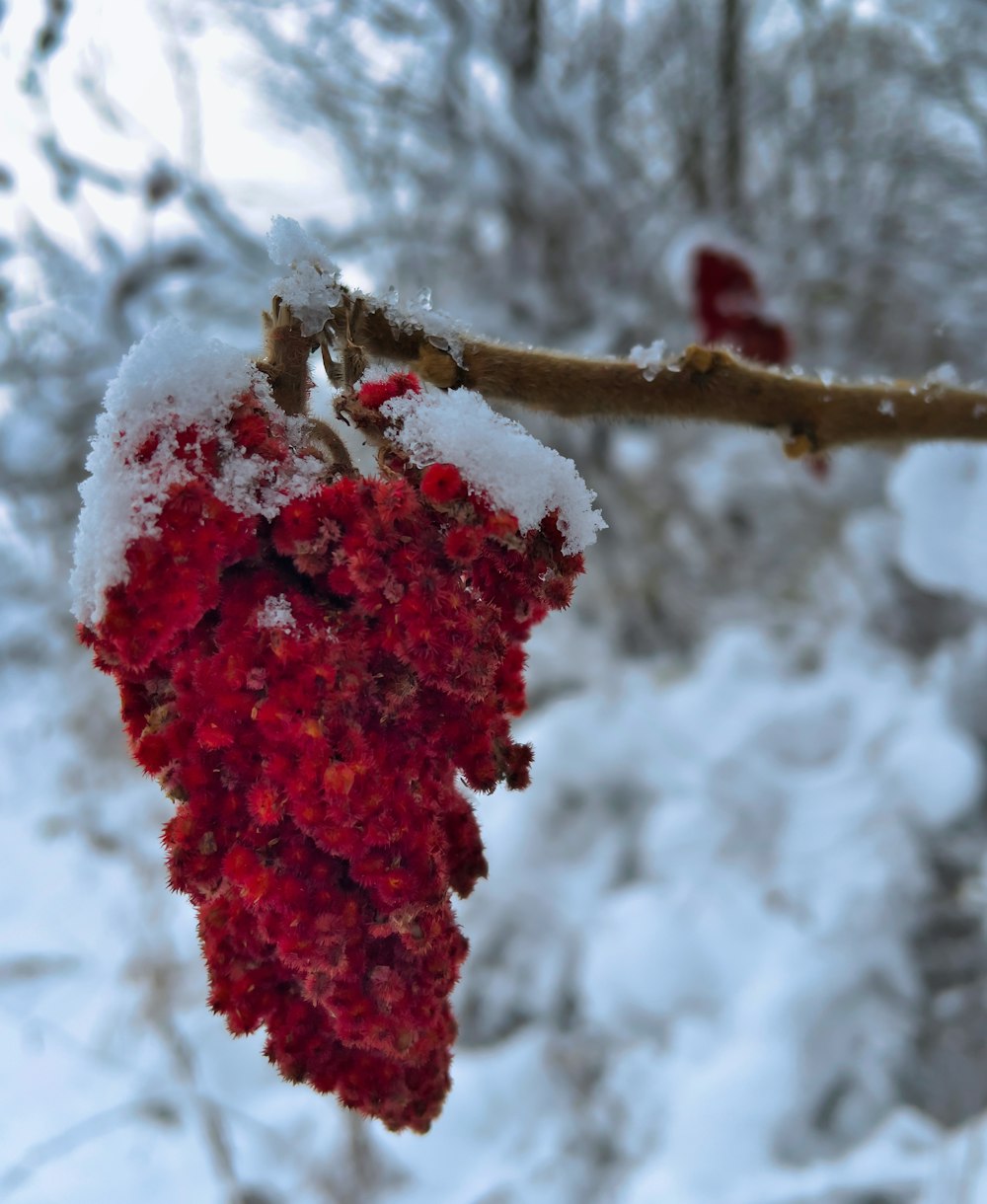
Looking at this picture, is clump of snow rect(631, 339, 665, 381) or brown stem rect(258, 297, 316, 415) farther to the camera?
clump of snow rect(631, 339, 665, 381)

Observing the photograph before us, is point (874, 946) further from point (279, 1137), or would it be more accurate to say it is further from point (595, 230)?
point (595, 230)

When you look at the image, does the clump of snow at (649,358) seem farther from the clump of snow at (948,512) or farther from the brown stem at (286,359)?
the clump of snow at (948,512)

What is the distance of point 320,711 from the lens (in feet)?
2.31

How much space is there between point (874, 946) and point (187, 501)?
9.13 ft

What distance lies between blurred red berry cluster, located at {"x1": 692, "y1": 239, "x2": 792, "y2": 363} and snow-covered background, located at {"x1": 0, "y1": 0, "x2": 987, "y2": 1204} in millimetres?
345

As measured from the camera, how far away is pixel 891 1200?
2094 millimetres

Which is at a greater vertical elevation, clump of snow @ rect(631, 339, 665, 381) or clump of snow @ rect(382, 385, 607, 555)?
clump of snow @ rect(631, 339, 665, 381)

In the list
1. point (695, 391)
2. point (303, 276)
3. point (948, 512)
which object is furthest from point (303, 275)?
point (948, 512)

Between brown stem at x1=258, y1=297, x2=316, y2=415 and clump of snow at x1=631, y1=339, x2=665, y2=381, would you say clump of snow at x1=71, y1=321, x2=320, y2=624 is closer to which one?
brown stem at x1=258, y1=297, x2=316, y2=415

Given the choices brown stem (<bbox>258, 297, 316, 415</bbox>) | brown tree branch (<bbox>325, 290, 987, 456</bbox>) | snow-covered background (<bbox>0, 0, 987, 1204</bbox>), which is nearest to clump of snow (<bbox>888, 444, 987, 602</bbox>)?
snow-covered background (<bbox>0, 0, 987, 1204</bbox>)

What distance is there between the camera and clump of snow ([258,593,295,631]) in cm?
72

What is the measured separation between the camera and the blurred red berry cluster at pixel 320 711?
2.32 feet

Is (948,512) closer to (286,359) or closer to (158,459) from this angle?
(286,359)

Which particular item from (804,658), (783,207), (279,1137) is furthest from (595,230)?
(279,1137)
